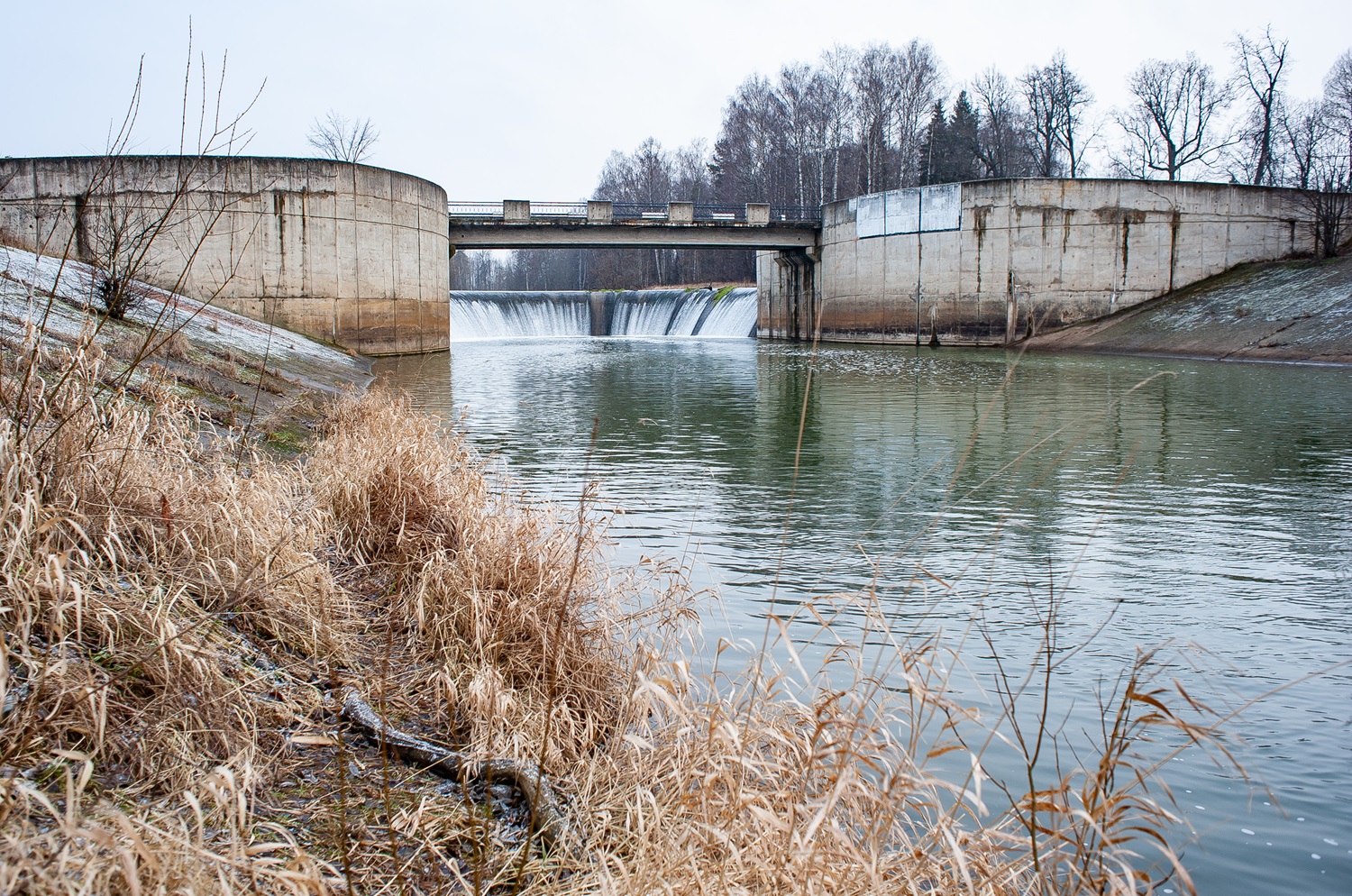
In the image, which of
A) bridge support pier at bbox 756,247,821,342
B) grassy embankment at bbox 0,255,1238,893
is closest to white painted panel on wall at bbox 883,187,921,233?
bridge support pier at bbox 756,247,821,342

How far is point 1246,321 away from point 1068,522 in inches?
1052

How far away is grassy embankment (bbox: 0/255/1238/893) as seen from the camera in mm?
2432

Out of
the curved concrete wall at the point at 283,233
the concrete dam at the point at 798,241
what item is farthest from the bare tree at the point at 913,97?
the curved concrete wall at the point at 283,233

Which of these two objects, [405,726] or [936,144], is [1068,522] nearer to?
[405,726]

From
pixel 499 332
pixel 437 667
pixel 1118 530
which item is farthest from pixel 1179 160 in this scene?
pixel 437 667

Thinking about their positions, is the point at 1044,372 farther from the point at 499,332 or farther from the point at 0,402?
the point at 499,332

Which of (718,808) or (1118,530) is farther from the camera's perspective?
(1118,530)

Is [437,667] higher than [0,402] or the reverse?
the reverse

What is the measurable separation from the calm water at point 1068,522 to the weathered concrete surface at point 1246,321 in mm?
8207

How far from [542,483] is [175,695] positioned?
6445 mm

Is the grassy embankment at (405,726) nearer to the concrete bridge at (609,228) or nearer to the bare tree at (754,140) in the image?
the concrete bridge at (609,228)

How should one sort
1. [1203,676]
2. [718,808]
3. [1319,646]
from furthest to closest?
[1319,646] → [1203,676] → [718,808]

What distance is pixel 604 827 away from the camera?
3.01 meters

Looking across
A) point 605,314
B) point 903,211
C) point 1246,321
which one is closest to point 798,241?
point 903,211
